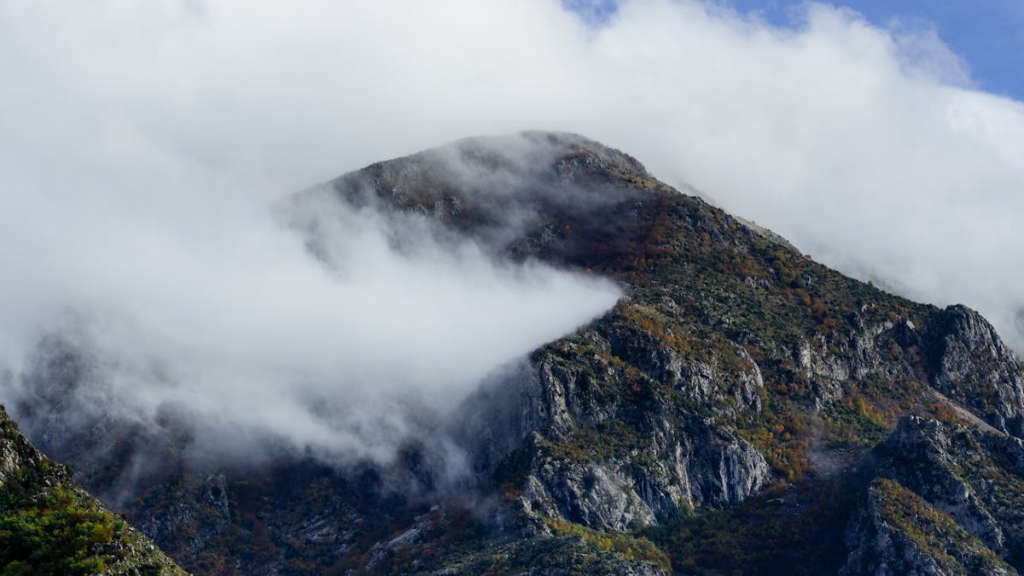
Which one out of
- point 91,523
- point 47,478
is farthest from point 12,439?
point 91,523

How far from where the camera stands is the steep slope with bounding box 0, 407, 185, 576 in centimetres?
13825

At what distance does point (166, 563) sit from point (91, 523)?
15.8 metres

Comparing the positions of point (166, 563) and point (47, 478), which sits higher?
point (47, 478)

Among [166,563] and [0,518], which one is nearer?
[0,518]

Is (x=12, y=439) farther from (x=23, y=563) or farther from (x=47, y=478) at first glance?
(x=23, y=563)

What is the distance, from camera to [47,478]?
154500 mm

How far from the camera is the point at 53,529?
142000mm

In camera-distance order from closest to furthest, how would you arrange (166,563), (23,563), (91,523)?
(23,563) → (91,523) → (166,563)

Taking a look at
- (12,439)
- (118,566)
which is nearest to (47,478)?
(12,439)

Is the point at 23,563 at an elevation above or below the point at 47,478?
below

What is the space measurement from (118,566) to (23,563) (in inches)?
461

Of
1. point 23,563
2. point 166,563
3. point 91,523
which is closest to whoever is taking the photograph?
point 23,563

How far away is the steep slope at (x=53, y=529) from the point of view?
454ft

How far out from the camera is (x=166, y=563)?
15850cm
